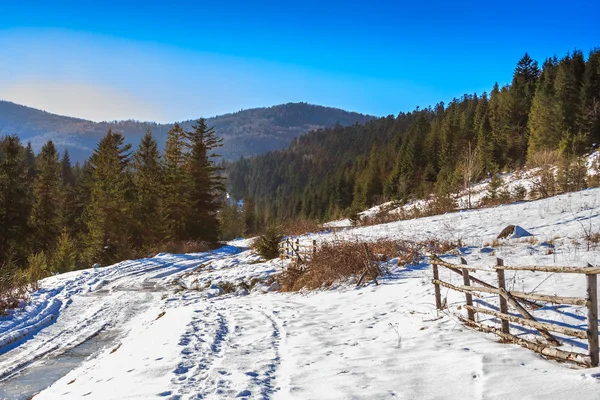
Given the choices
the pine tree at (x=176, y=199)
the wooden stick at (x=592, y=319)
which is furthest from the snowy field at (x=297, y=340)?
the pine tree at (x=176, y=199)

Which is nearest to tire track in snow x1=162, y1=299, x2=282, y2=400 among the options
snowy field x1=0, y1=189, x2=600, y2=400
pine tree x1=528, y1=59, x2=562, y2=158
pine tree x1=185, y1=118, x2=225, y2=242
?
snowy field x1=0, y1=189, x2=600, y2=400

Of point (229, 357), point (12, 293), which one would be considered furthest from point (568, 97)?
point (12, 293)

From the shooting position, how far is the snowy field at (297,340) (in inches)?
197

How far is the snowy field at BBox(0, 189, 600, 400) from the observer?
500 centimetres

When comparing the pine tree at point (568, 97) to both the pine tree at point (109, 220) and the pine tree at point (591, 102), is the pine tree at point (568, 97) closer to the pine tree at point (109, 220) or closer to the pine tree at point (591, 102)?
the pine tree at point (591, 102)

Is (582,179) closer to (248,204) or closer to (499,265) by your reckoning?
(499,265)

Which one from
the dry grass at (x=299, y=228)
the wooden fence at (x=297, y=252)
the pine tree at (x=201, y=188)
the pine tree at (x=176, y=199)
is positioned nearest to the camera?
the wooden fence at (x=297, y=252)

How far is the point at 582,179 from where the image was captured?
71.2 ft

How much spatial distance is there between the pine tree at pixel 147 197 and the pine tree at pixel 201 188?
273 cm

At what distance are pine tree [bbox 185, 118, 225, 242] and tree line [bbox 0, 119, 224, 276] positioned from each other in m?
0.08

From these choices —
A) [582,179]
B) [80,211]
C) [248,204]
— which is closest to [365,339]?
[582,179]

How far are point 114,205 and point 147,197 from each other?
2909 mm

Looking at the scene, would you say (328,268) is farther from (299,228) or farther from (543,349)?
(299,228)

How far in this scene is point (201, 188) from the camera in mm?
32562
